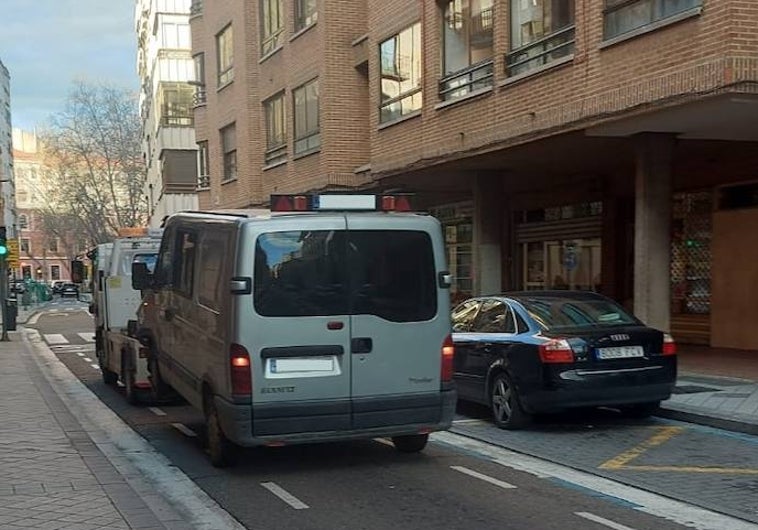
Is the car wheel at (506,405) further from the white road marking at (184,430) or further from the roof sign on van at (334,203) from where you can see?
the white road marking at (184,430)

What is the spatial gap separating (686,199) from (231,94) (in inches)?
682

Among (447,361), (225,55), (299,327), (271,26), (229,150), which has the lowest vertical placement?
(447,361)

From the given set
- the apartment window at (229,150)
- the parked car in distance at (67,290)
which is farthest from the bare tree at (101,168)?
the apartment window at (229,150)

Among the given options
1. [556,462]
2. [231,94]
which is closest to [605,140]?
[556,462]

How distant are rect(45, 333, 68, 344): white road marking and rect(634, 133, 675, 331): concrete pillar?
1796 centimetres

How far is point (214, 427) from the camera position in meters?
7.36

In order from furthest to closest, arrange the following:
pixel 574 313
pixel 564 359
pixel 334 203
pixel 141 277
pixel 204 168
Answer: pixel 204 168
pixel 141 277
pixel 574 313
pixel 564 359
pixel 334 203

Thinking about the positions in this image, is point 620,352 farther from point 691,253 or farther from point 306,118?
point 306,118

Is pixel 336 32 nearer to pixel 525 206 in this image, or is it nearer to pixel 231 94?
pixel 525 206

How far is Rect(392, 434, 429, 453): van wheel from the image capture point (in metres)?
7.87

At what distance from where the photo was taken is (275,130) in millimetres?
25750

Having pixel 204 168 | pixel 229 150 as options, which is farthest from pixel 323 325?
pixel 204 168

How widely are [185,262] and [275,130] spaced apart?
710 inches

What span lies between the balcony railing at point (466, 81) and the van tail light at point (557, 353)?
24.4 ft
